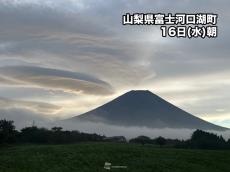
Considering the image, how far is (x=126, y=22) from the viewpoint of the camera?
109ft

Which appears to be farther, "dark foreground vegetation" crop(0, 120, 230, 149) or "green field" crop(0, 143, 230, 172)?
"dark foreground vegetation" crop(0, 120, 230, 149)

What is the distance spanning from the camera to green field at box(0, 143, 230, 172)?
3627cm

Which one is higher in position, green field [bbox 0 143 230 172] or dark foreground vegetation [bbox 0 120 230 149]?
dark foreground vegetation [bbox 0 120 230 149]

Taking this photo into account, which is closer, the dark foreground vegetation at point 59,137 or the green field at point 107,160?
the green field at point 107,160

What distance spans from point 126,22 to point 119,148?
639 inches

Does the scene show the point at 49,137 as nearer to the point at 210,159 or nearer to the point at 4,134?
the point at 4,134

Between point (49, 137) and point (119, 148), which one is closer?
point (119, 148)

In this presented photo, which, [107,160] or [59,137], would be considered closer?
[107,160]

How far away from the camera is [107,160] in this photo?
39500mm

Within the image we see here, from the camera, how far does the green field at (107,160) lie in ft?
119

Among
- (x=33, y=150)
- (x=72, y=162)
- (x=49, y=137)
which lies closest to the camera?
(x=72, y=162)

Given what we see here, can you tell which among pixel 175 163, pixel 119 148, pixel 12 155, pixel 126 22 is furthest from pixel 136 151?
pixel 126 22

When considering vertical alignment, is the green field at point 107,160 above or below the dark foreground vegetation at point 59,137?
below

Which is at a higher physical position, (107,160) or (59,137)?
(59,137)
